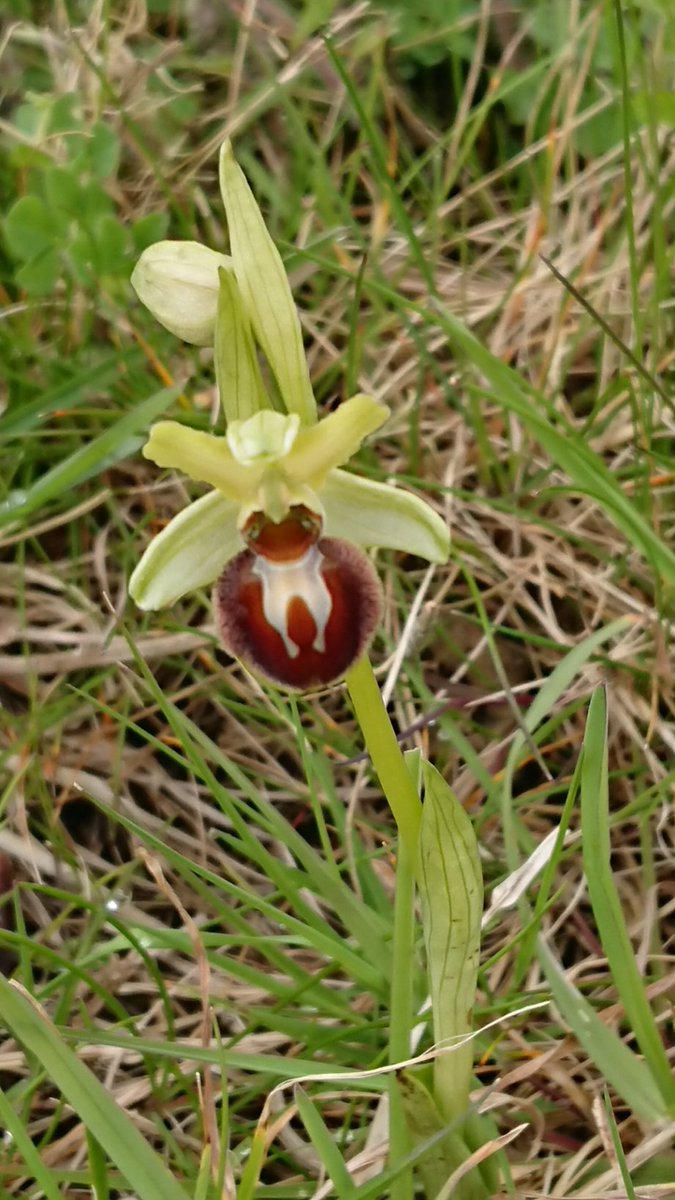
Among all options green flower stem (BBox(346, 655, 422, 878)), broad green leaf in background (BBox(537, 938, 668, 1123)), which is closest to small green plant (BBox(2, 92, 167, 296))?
green flower stem (BBox(346, 655, 422, 878))

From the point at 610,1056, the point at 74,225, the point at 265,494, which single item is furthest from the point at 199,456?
the point at 74,225

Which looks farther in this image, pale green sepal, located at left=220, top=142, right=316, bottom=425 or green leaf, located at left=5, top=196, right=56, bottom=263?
green leaf, located at left=5, top=196, right=56, bottom=263

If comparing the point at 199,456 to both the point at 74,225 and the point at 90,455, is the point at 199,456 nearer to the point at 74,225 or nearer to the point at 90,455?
the point at 90,455

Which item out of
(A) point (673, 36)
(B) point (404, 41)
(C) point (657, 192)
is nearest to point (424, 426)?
(C) point (657, 192)

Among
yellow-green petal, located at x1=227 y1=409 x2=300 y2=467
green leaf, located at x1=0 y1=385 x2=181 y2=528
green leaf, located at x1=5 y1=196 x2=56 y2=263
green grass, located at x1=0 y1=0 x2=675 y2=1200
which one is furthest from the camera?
green leaf, located at x1=5 y1=196 x2=56 y2=263

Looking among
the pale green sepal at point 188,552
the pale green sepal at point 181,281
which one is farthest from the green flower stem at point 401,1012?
the pale green sepal at point 181,281

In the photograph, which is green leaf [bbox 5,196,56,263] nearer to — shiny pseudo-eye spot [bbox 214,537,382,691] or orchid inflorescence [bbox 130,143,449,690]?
orchid inflorescence [bbox 130,143,449,690]

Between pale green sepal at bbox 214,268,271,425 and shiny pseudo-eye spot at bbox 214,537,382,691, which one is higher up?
pale green sepal at bbox 214,268,271,425
